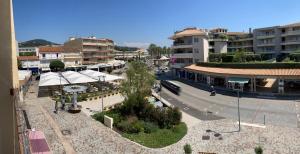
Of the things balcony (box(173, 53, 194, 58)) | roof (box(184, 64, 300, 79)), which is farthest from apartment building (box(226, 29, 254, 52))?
roof (box(184, 64, 300, 79))

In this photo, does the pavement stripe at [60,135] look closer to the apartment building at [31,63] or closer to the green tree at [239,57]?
the green tree at [239,57]

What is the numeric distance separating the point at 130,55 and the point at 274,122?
5894 inches

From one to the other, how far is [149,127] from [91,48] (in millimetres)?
75424

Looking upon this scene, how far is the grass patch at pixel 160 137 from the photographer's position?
784 inches

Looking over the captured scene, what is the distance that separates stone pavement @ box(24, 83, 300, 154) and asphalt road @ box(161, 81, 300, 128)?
2513mm

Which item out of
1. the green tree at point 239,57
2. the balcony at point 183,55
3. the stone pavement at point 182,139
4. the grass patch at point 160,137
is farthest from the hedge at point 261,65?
the grass patch at point 160,137

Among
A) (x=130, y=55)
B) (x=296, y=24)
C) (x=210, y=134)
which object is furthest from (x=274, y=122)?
(x=130, y=55)

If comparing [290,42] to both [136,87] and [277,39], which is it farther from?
[136,87]

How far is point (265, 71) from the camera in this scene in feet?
129

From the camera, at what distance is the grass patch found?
1992 cm

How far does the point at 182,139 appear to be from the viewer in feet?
68.2

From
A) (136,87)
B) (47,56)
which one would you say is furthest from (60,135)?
(47,56)

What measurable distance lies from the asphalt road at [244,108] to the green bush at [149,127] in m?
5.82

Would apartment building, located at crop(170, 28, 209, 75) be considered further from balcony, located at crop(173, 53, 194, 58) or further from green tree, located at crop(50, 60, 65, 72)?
green tree, located at crop(50, 60, 65, 72)
